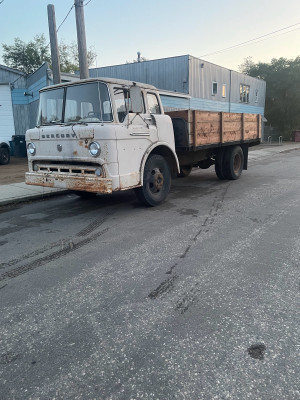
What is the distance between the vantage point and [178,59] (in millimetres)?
21031

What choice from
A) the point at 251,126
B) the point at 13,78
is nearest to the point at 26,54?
the point at 13,78

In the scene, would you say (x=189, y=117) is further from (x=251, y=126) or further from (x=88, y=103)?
(x=251, y=126)

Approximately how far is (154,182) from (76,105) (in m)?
2.20

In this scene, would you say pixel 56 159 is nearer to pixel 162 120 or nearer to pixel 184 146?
pixel 162 120

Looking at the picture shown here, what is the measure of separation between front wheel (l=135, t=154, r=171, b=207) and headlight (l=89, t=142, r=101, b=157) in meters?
1.29

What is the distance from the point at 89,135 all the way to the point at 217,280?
3.41 m

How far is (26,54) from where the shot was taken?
39.6 m

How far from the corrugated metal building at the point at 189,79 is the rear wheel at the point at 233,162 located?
8749mm

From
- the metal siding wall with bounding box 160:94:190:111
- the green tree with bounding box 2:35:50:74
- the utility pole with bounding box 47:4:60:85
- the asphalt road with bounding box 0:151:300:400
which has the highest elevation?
the green tree with bounding box 2:35:50:74

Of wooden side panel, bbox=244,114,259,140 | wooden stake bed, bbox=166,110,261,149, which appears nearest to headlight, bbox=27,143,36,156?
wooden stake bed, bbox=166,110,261,149

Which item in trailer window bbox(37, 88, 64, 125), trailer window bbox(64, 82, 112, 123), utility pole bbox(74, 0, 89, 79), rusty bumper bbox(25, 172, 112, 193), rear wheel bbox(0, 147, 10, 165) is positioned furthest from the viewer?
rear wheel bbox(0, 147, 10, 165)

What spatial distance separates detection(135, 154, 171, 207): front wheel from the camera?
6.74 meters

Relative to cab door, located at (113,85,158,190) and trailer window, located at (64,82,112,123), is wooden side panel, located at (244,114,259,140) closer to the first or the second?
cab door, located at (113,85,158,190)

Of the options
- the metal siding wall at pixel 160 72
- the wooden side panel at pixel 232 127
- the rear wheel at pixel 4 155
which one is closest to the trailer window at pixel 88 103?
the wooden side panel at pixel 232 127
